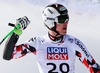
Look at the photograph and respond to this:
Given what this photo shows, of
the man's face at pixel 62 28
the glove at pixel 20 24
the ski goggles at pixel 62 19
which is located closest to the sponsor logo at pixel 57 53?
the man's face at pixel 62 28

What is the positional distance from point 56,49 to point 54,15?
583 millimetres

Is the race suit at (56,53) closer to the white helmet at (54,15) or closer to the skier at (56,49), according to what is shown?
the skier at (56,49)

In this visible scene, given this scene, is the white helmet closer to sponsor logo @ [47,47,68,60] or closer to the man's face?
the man's face

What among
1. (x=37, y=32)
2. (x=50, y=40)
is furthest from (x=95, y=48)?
(x=50, y=40)

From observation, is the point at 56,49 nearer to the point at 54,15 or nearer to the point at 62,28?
the point at 62,28

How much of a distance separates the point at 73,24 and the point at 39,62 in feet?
88.2

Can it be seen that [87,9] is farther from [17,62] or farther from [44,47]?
[44,47]

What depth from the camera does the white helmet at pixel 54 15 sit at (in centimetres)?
745

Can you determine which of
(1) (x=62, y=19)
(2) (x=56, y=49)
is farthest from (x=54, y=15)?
(2) (x=56, y=49)

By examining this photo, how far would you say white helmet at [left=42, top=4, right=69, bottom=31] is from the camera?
7.45 meters

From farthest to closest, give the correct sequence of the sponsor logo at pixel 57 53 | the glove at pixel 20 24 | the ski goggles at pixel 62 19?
the sponsor logo at pixel 57 53
the ski goggles at pixel 62 19
the glove at pixel 20 24

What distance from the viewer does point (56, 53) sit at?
760cm

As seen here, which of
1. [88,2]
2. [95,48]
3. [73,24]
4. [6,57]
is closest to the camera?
[6,57]

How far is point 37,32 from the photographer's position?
92.5 feet
